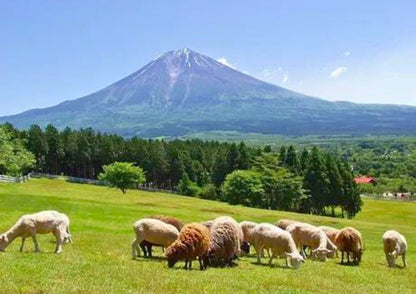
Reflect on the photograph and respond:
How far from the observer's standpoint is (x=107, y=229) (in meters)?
37.0

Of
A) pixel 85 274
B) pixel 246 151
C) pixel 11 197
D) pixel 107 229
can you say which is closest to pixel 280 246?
pixel 85 274

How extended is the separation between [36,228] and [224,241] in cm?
802

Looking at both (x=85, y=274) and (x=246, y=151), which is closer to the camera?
(x=85, y=274)

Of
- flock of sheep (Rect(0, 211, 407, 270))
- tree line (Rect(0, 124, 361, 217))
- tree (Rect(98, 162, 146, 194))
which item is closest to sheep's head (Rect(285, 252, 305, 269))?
flock of sheep (Rect(0, 211, 407, 270))

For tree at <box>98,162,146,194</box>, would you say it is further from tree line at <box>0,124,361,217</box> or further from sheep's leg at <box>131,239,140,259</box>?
sheep's leg at <box>131,239,140,259</box>

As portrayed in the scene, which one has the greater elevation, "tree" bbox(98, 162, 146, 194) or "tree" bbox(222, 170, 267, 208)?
"tree" bbox(98, 162, 146, 194)

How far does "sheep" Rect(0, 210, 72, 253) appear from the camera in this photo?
824 inches

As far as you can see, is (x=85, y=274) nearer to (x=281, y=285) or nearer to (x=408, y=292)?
(x=281, y=285)

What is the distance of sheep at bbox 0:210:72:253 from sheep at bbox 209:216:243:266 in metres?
6.53

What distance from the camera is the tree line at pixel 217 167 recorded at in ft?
320

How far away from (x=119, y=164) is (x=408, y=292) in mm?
83584

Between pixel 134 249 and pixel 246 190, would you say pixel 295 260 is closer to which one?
pixel 134 249

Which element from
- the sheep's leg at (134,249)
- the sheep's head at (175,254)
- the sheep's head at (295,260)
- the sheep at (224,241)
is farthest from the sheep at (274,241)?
the sheep's leg at (134,249)

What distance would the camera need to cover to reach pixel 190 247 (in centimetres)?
1961
